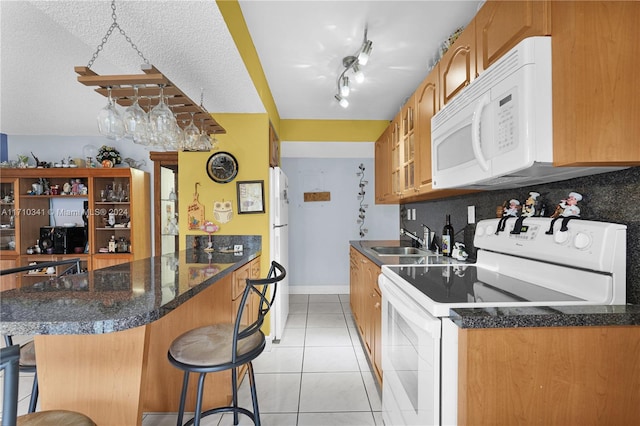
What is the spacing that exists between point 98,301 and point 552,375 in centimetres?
141

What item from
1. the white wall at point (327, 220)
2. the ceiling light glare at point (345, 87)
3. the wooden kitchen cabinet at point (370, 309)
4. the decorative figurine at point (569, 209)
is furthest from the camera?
the white wall at point (327, 220)

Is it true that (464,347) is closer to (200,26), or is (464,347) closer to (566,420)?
(566,420)

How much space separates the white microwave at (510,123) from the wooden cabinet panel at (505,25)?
0.07 metres

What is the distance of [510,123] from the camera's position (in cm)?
104

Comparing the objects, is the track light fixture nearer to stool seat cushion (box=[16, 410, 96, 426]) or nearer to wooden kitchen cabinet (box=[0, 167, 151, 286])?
stool seat cushion (box=[16, 410, 96, 426])

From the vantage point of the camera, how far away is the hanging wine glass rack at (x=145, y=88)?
1499 mm

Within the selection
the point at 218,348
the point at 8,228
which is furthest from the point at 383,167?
the point at 8,228

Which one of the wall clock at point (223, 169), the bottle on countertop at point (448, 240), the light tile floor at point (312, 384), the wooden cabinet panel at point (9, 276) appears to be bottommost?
the light tile floor at point (312, 384)

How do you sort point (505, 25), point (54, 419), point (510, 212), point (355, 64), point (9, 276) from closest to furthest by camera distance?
point (54, 419) < point (505, 25) < point (510, 212) < point (355, 64) < point (9, 276)

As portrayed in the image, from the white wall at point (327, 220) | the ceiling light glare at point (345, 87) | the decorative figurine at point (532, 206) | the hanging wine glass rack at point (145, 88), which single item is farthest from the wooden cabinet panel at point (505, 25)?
the white wall at point (327, 220)

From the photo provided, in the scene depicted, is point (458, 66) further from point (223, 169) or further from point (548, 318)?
point (223, 169)

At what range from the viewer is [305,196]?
4.52 meters

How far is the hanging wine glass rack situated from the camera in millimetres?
1499

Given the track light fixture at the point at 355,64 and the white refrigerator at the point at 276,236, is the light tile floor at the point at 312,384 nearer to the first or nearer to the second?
the white refrigerator at the point at 276,236
